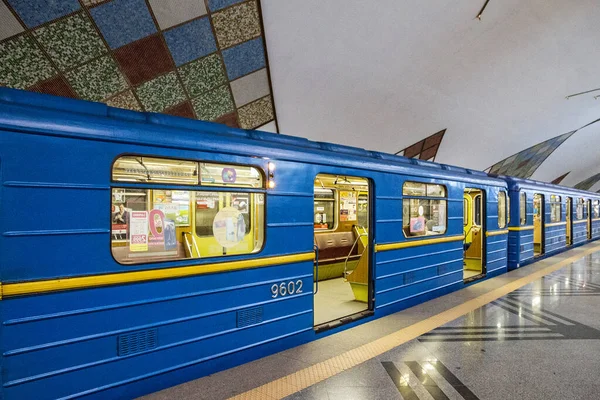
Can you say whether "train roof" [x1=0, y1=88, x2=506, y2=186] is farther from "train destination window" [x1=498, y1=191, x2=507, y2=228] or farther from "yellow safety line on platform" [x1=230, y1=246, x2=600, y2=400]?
"train destination window" [x1=498, y1=191, x2=507, y2=228]

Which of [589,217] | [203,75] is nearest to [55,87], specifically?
[203,75]

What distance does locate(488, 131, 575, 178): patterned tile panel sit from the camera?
61.1ft

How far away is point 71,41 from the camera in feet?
17.0

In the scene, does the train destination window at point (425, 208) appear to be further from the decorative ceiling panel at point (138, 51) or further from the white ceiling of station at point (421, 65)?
the decorative ceiling panel at point (138, 51)

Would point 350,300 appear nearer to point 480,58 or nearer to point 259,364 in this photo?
point 259,364

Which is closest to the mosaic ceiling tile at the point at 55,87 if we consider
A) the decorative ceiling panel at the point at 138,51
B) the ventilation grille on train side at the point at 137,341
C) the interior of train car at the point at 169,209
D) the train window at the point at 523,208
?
the decorative ceiling panel at the point at 138,51

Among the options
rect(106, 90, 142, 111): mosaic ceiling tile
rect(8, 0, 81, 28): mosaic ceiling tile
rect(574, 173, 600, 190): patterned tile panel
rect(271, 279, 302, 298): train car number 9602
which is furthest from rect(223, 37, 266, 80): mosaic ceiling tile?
rect(574, 173, 600, 190): patterned tile panel

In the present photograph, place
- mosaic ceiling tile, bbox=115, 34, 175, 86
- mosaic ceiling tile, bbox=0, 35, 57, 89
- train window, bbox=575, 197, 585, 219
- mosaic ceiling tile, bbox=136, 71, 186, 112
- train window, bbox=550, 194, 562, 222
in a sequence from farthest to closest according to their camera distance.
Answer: train window, bbox=575, 197, 585, 219, train window, bbox=550, 194, 562, 222, mosaic ceiling tile, bbox=136, 71, 186, 112, mosaic ceiling tile, bbox=115, 34, 175, 86, mosaic ceiling tile, bbox=0, 35, 57, 89

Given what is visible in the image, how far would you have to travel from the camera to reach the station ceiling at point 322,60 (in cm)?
529

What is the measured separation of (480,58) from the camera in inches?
375

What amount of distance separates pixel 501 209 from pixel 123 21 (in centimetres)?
860

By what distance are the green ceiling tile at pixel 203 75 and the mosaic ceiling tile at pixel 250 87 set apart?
1.36ft

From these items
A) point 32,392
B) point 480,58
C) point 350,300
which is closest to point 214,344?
point 32,392

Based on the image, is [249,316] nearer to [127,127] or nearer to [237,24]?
[127,127]
